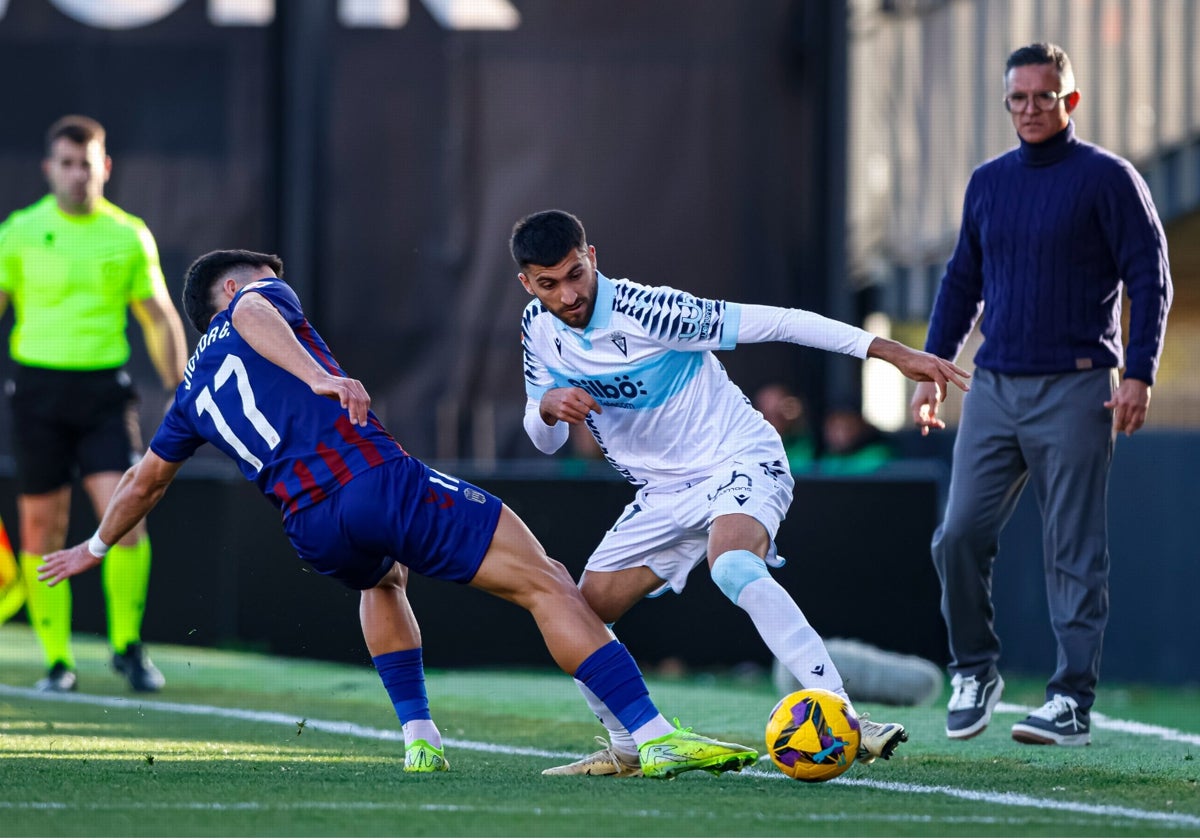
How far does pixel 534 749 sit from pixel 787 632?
1.40 m

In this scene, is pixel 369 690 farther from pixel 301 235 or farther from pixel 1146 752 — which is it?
pixel 301 235

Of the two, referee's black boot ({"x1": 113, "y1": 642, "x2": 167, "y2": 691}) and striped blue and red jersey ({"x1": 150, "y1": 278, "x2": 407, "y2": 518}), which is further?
referee's black boot ({"x1": 113, "y1": 642, "x2": 167, "y2": 691})

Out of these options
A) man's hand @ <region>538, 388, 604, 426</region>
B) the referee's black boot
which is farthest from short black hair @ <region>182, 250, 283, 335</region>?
the referee's black boot

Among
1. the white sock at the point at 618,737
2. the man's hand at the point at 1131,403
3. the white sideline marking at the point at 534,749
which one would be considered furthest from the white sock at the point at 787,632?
the man's hand at the point at 1131,403

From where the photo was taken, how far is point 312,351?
539cm

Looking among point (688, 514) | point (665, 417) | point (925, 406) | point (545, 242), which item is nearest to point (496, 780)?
point (688, 514)

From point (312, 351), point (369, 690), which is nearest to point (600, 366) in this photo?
point (312, 351)

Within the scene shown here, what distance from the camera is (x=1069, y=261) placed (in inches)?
254

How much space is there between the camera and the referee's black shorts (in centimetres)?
845

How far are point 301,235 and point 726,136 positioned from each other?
2931 millimetres

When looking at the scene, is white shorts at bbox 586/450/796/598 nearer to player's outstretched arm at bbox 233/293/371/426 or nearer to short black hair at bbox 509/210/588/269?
short black hair at bbox 509/210/588/269

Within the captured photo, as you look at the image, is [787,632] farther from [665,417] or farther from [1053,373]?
[1053,373]

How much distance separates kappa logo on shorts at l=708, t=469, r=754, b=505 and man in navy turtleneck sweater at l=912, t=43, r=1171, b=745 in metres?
0.97

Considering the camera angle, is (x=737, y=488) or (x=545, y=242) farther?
(x=737, y=488)
